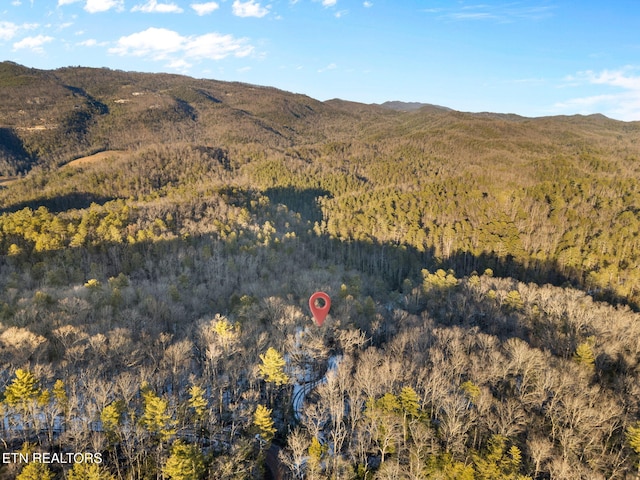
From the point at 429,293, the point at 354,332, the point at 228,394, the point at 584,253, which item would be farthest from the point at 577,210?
the point at 228,394

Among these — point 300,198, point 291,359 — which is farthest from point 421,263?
point 300,198

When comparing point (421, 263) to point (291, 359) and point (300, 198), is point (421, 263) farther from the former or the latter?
point (300, 198)

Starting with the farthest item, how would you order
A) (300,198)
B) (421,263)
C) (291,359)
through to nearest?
(300,198) → (421,263) → (291,359)

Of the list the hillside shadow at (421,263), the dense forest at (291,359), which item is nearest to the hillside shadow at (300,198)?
the hillside shadow at (421,263)

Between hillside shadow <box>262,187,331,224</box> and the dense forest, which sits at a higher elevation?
hillside shadow <box>262,187,331,224</box>

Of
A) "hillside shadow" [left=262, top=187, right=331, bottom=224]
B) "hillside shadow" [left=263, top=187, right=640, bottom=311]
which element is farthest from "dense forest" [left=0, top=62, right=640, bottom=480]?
"hillside shadow" [left=262, top=187, right=331, bottom=224]

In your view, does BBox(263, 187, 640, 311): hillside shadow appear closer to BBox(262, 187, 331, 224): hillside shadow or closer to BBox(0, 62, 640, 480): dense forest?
BBox(0, 62, 640, 480): dense forest

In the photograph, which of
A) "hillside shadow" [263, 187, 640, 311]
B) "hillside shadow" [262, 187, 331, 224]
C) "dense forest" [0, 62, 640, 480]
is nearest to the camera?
"dense forest" [0, 62, 640, 480]

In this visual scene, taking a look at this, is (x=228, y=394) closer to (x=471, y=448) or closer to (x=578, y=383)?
(x=471, y=448)

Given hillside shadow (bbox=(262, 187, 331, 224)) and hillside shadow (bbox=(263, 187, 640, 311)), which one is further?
hillside shadow (bbox=(262, 187, 331, 224))

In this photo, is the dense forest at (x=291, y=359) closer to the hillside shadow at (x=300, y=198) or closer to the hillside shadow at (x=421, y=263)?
the hillside shadow at (x=421, y=263)

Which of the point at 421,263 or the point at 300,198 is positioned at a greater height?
the point at 300,198
